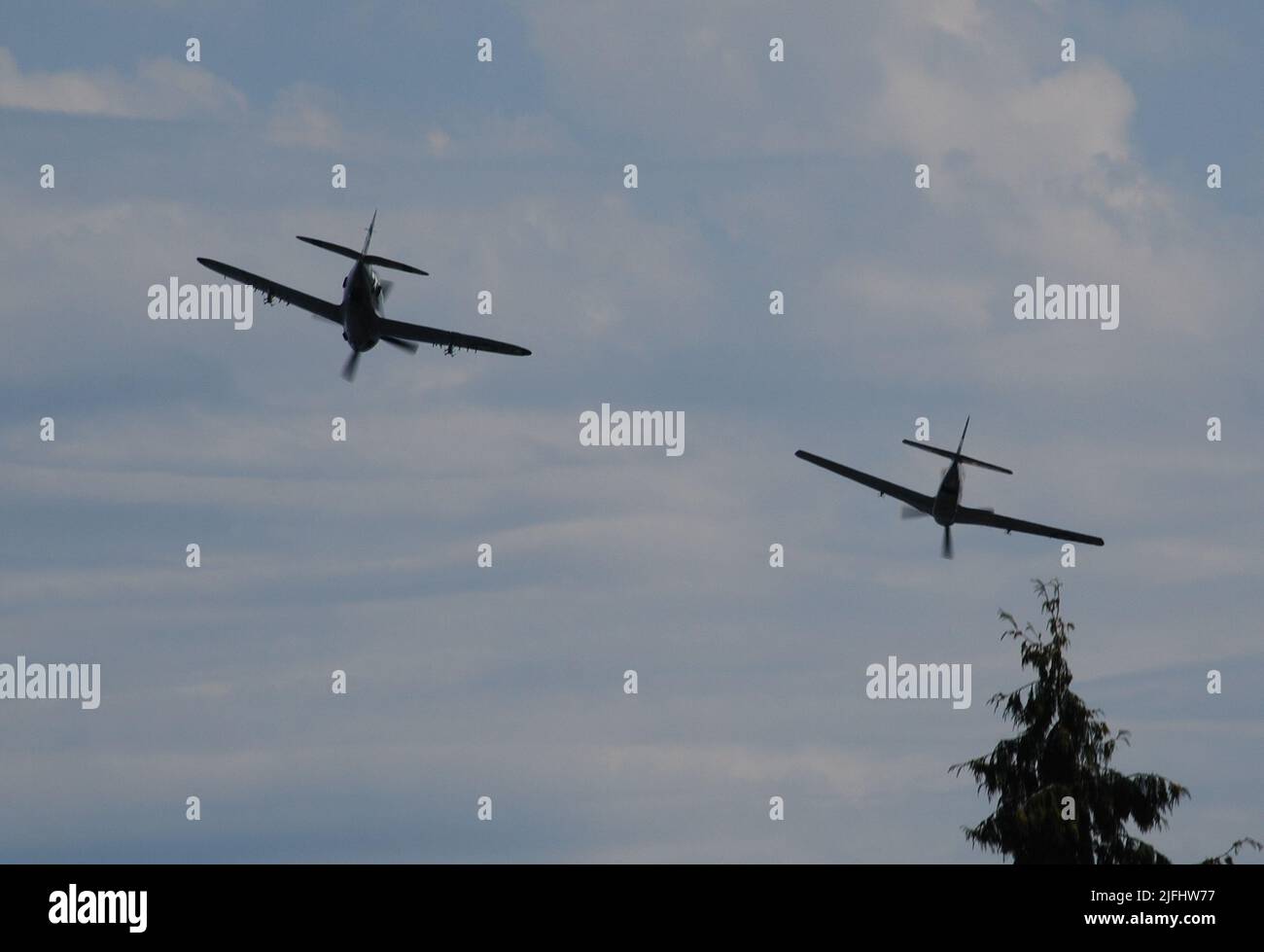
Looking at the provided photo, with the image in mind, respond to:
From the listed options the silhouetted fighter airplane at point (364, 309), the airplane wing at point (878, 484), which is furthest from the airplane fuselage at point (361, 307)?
the airplane wing at point (878, 484)

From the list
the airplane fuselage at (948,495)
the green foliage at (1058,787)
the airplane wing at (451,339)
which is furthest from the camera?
the airplane fuselage at (948,495)

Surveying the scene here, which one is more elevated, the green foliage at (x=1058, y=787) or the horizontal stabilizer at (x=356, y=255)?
the horizontal stabilizer at (x=356, y=255)

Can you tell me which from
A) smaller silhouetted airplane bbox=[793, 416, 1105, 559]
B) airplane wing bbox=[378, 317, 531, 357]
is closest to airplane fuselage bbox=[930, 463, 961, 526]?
smaller silhouetted airplane bbox=[793, 416, 1105, 559]

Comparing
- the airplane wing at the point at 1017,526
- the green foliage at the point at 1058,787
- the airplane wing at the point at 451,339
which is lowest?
the green foliage at the point at 1058,787

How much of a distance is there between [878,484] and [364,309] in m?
31.4

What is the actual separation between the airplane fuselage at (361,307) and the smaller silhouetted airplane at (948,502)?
24.5 meters

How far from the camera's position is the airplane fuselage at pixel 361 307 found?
68.5 metres

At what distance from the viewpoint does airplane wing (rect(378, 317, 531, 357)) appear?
7062 centimetres

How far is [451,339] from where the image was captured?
71.8 meters

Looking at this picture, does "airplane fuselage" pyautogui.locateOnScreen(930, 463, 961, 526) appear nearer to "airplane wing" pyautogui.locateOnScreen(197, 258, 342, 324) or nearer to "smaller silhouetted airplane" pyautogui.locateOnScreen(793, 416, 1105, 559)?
"smaller silhouetted airplane" pyautogui.locateOnScreen(793, 416, 1105, 559)

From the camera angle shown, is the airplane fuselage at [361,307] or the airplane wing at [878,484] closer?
the airplane fuselage at [361,307]

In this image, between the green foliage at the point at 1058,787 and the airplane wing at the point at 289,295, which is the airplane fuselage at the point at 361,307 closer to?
the airplane wing at the point at 289,295
